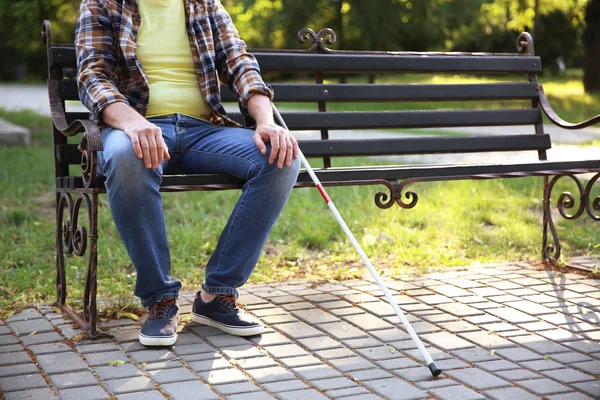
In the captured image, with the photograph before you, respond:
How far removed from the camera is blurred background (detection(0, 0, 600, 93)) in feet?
43.8

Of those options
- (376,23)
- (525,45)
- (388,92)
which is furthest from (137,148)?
(376,23)

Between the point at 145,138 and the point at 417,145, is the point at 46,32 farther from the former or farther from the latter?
the point at 417,145

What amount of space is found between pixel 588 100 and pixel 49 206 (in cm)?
1282

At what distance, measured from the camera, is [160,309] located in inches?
130

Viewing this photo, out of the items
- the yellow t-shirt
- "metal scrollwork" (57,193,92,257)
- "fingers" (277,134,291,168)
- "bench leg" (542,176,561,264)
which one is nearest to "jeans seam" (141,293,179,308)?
"metal scrollwork" (57,193,92,257)

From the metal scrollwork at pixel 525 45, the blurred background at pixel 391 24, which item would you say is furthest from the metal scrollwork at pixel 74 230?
the blurred background at pixel 391 24

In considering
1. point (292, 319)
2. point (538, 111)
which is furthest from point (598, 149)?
point (292, 319)

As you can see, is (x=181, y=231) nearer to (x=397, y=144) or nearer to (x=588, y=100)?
(x=397, y=144)

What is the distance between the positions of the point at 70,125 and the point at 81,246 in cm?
51

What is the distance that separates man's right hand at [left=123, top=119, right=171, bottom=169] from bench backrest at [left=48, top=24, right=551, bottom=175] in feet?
3.39

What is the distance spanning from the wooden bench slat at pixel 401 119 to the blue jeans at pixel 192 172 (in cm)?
70

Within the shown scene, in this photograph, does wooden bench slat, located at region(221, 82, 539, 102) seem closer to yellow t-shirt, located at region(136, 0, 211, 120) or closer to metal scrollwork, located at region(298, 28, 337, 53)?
metal scrollwork, located at region(298, 28, 337, 53)

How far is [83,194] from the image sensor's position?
3391mm

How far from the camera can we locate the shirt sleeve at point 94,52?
342 centimetres
